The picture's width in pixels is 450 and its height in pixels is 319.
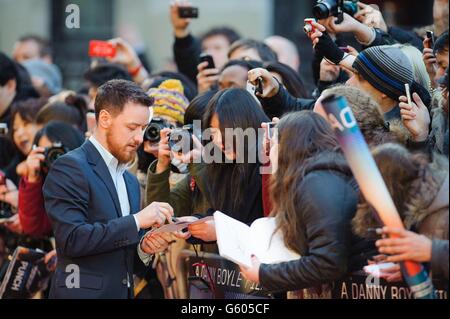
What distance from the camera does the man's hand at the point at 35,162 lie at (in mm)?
6555

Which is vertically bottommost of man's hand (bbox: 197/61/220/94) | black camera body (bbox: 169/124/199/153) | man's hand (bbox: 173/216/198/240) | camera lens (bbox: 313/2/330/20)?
man's hand (bbox: 173/216/198/240)

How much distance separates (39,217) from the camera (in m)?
6.76

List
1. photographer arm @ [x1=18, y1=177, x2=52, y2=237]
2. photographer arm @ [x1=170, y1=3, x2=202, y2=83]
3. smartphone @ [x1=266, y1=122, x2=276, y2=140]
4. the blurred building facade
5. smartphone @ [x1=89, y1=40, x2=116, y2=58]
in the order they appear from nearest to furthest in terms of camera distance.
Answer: smartphone @ [x1=266, y1=122, x2=276, y2=140], photographer arm @ [x1=18, y1=177, x2=52, y2=237], photographer arm @ [x1=170, y1=3, x2=202, y2=83], smartphone @ [x1=89, y1=40, x2=116, y2=58], the blurred building facade

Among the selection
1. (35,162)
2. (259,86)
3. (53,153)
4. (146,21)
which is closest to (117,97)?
(259,86)

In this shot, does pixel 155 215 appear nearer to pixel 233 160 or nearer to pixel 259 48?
pixel 233 160

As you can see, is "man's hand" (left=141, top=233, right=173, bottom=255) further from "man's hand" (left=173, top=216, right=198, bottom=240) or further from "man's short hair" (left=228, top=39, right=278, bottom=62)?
"man's short hair" (left=228, top=39, right=278, bottom=62)

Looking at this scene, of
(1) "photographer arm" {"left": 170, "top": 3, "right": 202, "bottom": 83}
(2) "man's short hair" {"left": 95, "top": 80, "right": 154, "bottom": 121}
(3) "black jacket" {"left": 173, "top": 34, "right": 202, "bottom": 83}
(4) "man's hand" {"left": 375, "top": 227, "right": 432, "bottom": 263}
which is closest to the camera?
(4) "man's hand" {"left": 375, "top": 227, "right": 432, "bottom": 263}

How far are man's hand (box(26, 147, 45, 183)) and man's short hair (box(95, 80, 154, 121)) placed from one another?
122cm

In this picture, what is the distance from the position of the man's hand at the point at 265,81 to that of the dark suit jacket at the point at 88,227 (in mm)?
1001

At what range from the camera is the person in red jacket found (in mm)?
6566

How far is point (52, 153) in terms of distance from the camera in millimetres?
6512

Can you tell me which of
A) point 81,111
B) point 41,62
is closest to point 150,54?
point 41,62

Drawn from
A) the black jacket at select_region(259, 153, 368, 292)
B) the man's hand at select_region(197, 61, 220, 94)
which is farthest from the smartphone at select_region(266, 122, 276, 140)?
the man's hand at select_region(197, 61, 220, 94)
